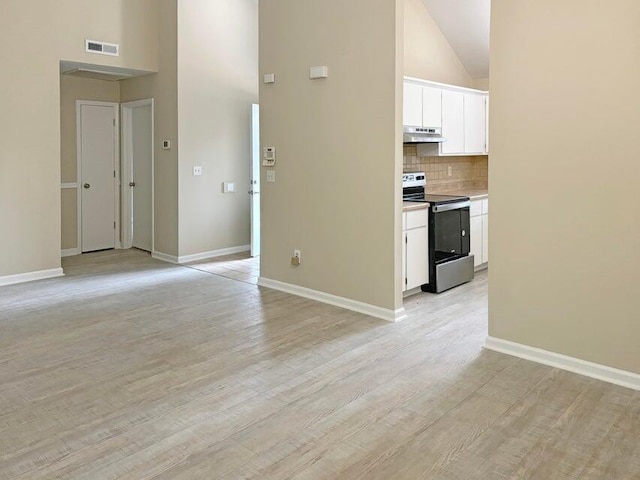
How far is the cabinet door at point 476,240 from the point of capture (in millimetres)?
6066

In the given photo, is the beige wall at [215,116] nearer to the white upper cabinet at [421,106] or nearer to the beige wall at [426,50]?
the beige wall at [426,50]

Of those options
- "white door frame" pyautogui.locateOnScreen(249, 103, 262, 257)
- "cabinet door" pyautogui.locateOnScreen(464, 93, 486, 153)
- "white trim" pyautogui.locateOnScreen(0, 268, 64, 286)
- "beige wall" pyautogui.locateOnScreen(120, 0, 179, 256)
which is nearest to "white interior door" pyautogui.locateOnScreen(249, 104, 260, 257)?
"white door frame" pyautogui.locateOnScreen(249, 103, 262, 257)

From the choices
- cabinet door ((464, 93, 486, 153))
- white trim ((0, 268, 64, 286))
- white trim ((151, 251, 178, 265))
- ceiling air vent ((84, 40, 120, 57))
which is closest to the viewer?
white trim ((0, 268, 64, 286))

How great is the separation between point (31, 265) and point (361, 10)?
4393mm

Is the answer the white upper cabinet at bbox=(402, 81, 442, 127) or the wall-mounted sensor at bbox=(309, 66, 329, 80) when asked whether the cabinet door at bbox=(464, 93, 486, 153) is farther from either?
the wall-mounted sensor at bbox=(309, 66, 329, 80)

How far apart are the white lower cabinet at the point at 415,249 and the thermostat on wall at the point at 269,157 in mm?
1445

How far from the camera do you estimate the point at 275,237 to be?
18.3ft

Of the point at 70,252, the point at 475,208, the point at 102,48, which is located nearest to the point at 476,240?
the point at 475,208

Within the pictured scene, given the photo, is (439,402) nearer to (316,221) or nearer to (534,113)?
(534,113)

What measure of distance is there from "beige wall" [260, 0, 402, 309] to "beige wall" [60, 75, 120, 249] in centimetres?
327

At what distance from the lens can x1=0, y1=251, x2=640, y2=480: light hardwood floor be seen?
8.01 ft

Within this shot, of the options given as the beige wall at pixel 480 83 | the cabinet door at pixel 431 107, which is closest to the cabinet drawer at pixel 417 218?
the cabinet door at pixel 431 107

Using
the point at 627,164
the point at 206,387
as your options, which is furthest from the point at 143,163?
the point at 627,164

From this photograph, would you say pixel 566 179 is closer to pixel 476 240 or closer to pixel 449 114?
pixel 476 240
